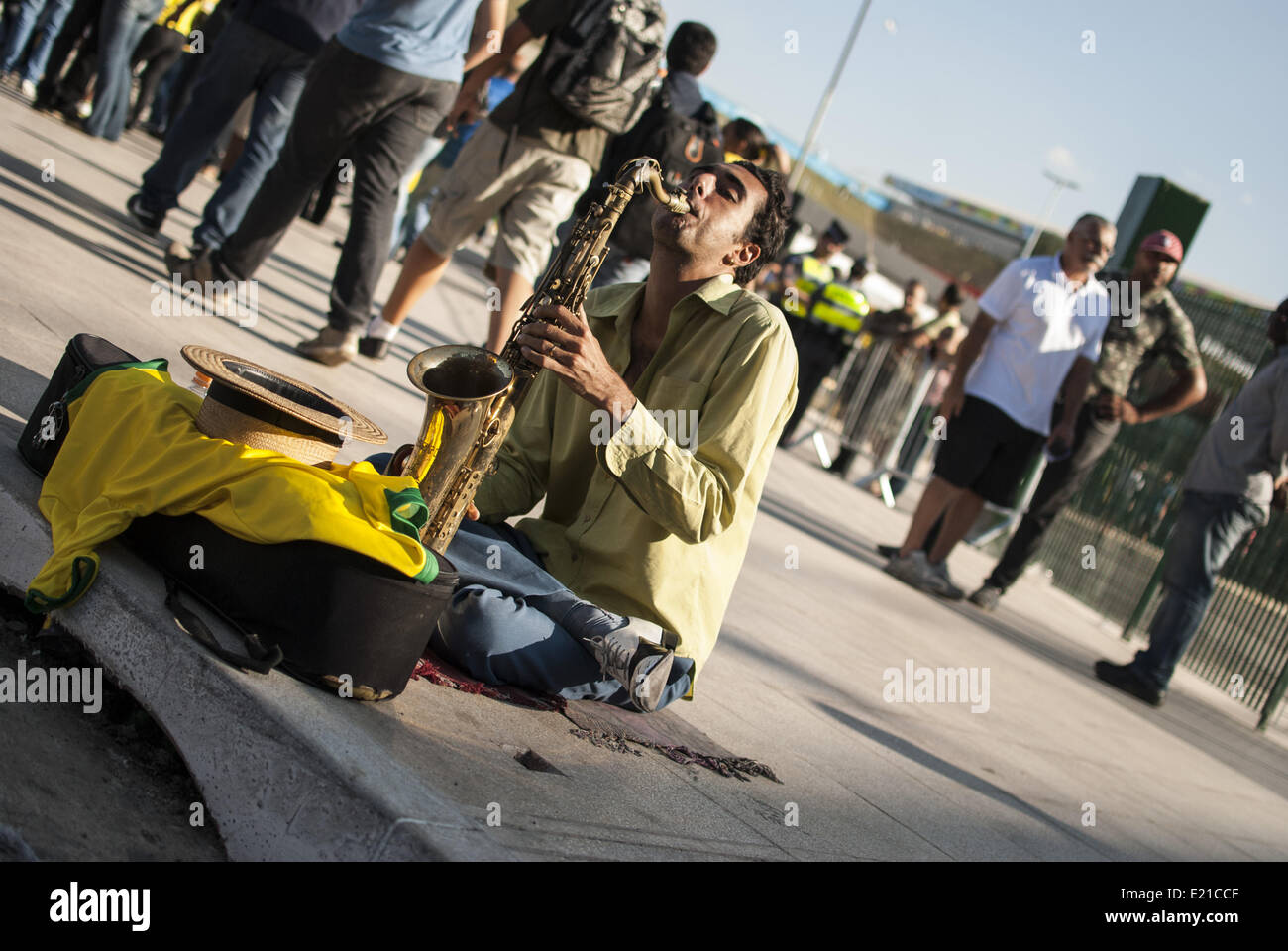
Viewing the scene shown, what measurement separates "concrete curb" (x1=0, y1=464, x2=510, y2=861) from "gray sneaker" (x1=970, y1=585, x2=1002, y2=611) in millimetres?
6683

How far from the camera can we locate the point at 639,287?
12.7ft

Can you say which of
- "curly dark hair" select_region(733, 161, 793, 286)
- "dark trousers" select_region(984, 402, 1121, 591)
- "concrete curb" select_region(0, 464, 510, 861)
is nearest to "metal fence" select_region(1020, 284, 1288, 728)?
"dark trousers" select_region(984, 402, 1121, 591)

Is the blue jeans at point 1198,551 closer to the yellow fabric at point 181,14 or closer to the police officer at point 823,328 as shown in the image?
the police officer at point 823,328

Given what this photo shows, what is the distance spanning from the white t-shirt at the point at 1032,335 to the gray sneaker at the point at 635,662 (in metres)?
5.24

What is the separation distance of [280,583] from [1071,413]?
21.4 feet

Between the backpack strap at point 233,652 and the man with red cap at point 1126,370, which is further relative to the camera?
the man with red cap at point 1126,370

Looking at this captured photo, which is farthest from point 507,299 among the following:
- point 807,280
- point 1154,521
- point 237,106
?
point 1154,521

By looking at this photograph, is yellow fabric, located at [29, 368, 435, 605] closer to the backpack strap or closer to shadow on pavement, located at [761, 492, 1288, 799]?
the backpack strap

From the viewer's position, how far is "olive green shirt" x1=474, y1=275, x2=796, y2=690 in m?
3.17

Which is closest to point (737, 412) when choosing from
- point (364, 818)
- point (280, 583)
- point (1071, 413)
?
point (280, 583)

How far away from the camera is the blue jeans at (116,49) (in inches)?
378

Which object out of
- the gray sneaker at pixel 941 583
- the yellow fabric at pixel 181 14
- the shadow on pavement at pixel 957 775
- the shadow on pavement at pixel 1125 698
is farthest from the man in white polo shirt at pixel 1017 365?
the yellow fabric at pixel 181 14

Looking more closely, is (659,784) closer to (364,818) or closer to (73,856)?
(364,818)

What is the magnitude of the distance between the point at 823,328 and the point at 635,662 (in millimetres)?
9182
